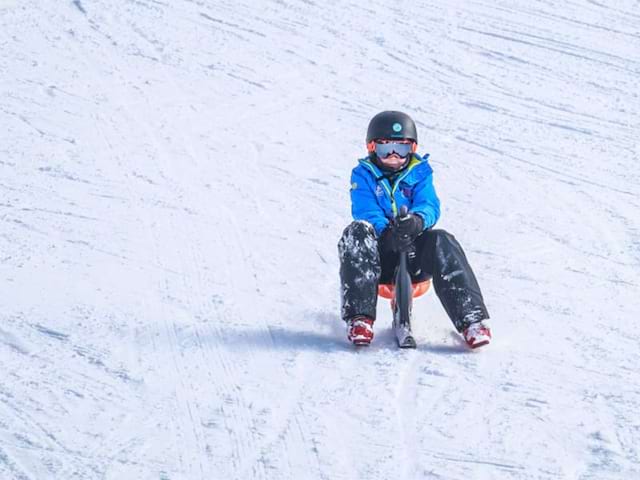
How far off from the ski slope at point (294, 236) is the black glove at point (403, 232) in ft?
1.66

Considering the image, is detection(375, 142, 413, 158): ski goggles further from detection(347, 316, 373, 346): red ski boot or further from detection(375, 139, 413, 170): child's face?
detection(347, 316, 373, 346): red ski boot

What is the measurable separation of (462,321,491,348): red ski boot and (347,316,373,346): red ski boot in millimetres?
452

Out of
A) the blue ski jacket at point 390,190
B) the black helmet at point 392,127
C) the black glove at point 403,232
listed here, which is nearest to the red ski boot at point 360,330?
the black glove at point 403,232

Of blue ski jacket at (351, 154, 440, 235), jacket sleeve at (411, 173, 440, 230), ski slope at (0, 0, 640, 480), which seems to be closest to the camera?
ski slope at (0, 0, 640, 480)

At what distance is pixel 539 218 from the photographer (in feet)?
25.7

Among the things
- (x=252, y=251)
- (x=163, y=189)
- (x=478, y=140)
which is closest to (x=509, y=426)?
(x=252, y=251)

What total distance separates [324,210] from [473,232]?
102 cm

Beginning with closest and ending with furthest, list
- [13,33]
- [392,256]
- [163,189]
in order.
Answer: [392,256] < [163,189] < [13,33]

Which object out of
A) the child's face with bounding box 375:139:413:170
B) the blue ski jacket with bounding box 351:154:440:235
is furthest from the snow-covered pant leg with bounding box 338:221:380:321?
the child's face with bounding box 375:139:413:170

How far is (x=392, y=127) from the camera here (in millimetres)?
5832

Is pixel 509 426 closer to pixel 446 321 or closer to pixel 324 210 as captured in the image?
pixel 446 321

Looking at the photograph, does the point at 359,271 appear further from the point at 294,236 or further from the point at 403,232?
the point at 294,236

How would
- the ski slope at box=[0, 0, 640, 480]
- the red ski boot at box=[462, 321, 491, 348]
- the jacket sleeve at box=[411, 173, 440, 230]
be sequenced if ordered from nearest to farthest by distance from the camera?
the ski slope at box=[0, 0, 640, 480], the red ski boot at box=[462, 321, 491, 348], the jacket sleeve at box=[411, 173, 440, 230]

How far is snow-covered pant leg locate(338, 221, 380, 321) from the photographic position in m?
5.55
